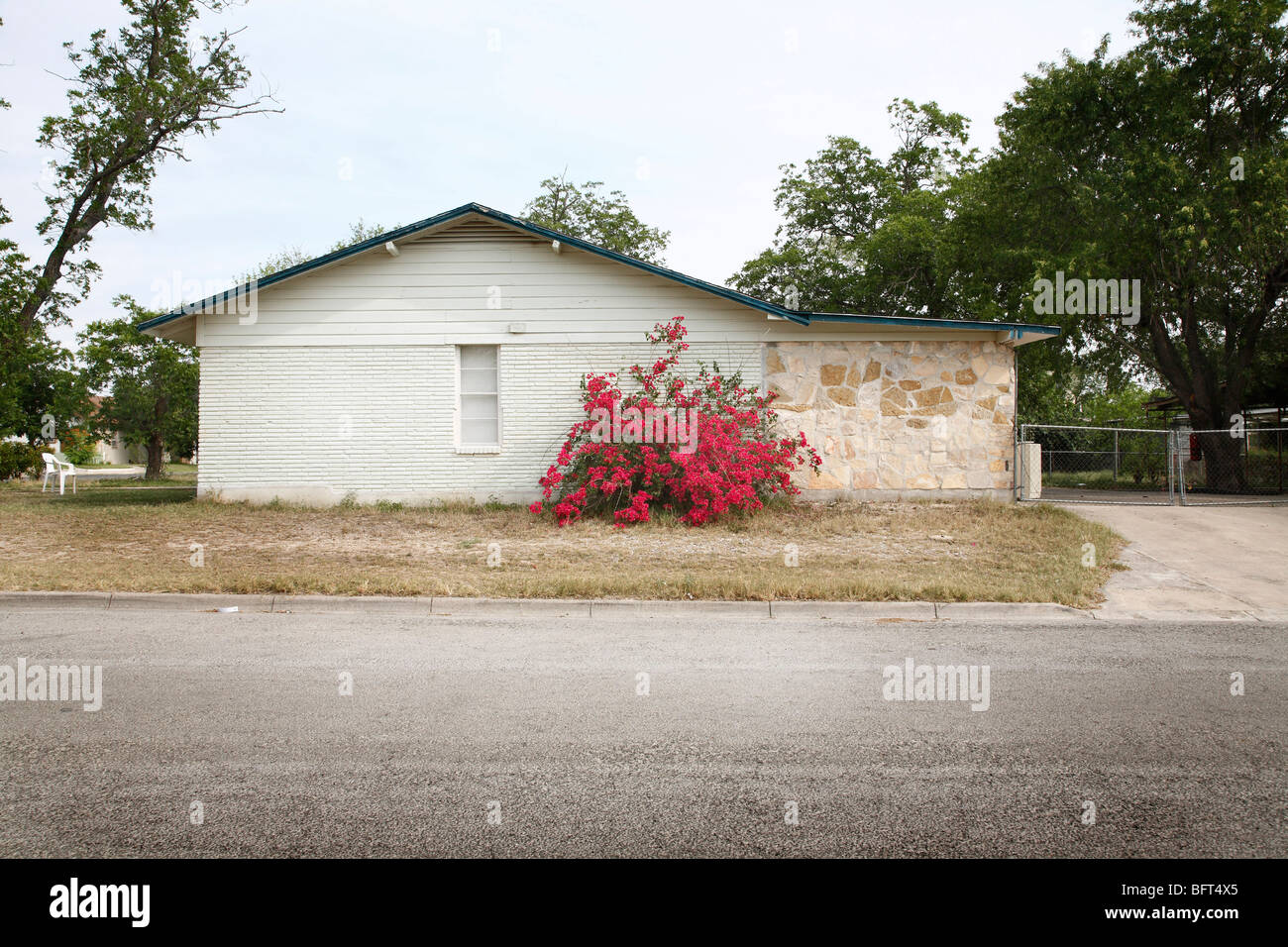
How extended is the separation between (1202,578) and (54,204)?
30.2 meters

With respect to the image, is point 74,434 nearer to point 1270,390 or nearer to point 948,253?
point 948,253

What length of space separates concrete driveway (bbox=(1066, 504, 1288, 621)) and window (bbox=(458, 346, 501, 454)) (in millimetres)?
10464

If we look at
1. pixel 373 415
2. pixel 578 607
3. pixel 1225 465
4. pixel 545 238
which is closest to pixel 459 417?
pixel 373 415

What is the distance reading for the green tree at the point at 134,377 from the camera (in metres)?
28.0

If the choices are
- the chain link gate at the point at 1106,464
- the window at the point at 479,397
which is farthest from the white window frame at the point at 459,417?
the chain link gate at the point at 1106,464

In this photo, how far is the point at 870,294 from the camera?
3469 centimetres

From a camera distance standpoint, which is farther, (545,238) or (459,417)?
(459,417)

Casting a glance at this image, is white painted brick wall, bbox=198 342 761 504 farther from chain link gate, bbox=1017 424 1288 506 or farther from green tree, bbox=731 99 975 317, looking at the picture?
green tree, bbox=731 99 975 317

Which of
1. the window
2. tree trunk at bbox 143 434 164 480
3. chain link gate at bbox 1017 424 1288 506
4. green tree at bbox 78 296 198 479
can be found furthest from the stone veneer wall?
tree trunk at bbox 143 434 164 480

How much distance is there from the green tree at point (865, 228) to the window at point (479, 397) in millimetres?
22268

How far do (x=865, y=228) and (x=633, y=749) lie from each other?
1513 inches

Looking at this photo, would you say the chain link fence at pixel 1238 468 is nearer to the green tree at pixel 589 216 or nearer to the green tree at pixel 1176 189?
the green tree at pixel 1176 189

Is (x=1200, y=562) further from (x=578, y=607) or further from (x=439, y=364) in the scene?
(x=439, y=364)

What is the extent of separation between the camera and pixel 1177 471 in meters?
20.5
